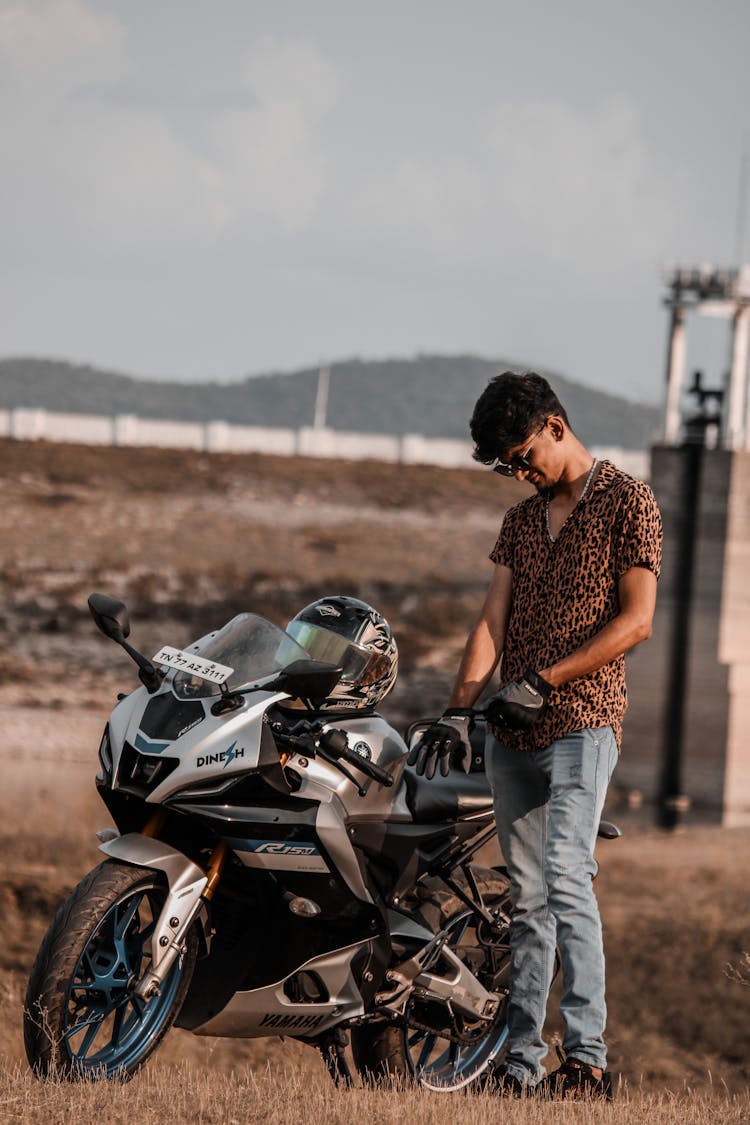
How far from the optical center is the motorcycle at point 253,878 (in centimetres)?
524

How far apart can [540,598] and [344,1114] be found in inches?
68.9

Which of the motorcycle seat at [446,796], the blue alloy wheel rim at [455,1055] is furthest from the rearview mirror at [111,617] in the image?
the blue alloy wheel rim at [455,1055]

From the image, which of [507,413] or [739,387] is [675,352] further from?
[507,413]

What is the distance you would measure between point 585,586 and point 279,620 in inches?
1779

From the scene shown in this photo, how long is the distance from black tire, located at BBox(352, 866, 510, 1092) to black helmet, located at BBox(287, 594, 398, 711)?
2.76 ft

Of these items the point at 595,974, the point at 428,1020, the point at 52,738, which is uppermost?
the point at 595,974

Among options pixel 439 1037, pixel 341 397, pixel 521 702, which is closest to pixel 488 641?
pixel 521 702

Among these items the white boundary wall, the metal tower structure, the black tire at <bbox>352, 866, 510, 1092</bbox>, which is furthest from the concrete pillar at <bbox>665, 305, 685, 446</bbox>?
the black tire at <bbox>352, 866, 510, 1092</bbox>

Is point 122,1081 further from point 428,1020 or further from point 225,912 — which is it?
point 428,1020

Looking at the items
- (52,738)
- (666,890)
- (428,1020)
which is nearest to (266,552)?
(52,738)

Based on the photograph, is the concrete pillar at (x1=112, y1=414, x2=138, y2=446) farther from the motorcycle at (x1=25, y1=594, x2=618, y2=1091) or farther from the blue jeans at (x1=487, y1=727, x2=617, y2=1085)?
the blue jeans at (x1=487, y1=727, x2=617, y2=1085)

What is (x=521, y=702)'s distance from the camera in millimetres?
5344

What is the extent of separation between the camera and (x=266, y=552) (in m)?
57.5

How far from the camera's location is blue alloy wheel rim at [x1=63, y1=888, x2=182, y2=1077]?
5293 mm
